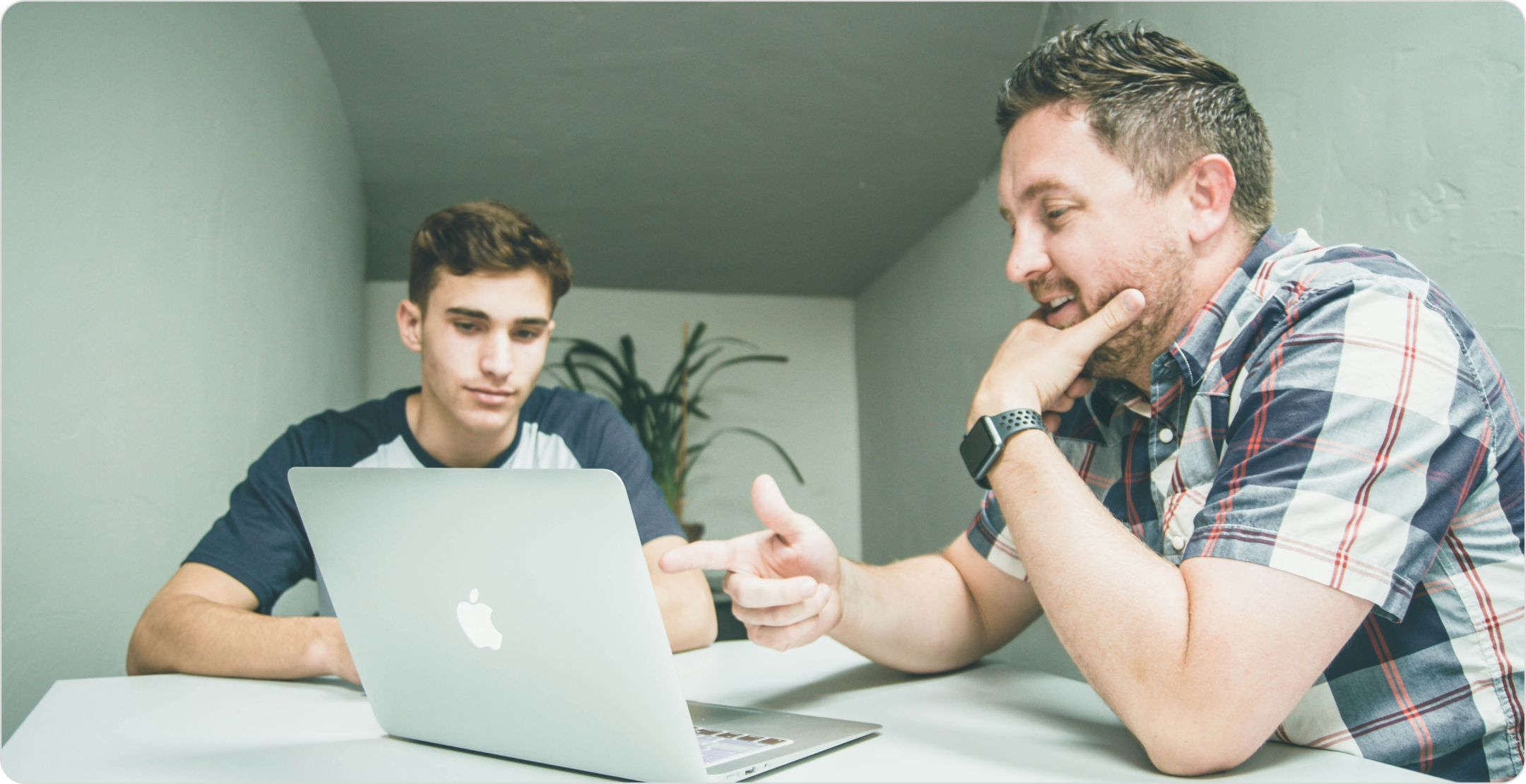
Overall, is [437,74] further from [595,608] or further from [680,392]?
[595,608]

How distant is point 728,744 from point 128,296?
1336 mm

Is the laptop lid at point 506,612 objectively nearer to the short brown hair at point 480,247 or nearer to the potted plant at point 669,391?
the short brown hair at point 480,247

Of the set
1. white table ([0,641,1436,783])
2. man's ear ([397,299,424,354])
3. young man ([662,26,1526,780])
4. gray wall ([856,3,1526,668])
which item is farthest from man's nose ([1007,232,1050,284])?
man's ear ([397,299,424,354])

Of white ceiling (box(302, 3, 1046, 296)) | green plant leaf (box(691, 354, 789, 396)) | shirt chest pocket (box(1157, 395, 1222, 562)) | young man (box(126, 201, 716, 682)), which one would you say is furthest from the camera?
green plant leaf (box(691, 354, 789, 396))

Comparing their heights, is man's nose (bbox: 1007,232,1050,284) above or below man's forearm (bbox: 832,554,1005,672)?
above

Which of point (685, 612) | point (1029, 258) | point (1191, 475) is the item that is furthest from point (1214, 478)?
point (685, 612)

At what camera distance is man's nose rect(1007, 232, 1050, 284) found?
1.20 metres

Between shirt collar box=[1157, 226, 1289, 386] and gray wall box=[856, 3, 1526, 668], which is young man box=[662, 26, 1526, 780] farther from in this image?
gray wall box=[856, 3, 1526, 668]

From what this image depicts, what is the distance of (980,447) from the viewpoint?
1.05 metres

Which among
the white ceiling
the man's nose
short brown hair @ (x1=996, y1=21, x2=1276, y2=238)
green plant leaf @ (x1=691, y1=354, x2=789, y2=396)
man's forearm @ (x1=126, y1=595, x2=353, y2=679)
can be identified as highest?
the white ceiling

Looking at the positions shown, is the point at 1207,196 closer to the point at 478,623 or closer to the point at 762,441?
the point at 478,623

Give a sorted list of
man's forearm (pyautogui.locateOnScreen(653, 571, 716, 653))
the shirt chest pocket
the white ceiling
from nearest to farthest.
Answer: the shirt chest pocket, man's forearm (pyautogui.locateOnScreen(653, 571, 716, 653)), the white ceiling

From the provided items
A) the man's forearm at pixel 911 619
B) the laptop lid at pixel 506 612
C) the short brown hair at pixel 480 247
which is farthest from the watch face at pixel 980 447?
the short brown hair at pixel 480 247

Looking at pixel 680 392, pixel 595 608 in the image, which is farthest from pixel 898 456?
pixel 595 608
